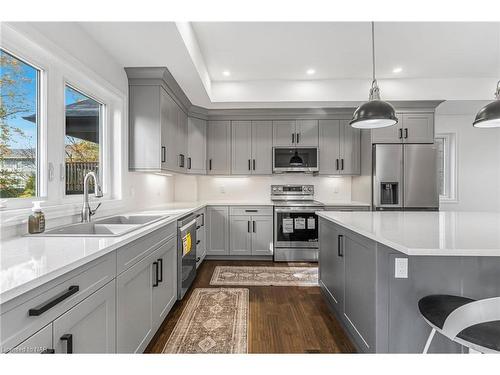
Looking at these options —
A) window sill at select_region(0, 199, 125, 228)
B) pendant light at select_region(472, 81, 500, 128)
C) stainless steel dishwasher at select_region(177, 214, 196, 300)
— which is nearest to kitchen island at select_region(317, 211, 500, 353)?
pendant light at select_region(472, 81, 500, 128)

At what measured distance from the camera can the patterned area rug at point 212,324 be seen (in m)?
1.86

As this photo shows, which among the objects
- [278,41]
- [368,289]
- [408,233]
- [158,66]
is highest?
[278,41]

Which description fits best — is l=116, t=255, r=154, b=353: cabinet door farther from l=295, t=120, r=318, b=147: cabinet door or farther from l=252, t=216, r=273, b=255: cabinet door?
l=295, t=120, r=318, b=147: cabinet door

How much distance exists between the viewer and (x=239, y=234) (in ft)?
13.0

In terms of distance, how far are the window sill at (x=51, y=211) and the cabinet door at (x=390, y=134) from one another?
3581 millimetres

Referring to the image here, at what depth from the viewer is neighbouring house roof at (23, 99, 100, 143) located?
209 cm

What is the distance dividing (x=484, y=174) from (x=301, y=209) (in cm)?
336

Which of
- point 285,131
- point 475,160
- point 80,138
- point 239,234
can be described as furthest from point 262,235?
point 475,160

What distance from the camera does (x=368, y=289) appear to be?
1602 millimetres

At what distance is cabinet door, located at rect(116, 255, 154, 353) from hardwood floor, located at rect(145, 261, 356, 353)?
0.85 ft

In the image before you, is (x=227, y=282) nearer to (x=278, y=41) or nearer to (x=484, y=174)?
(x=278, y=41)

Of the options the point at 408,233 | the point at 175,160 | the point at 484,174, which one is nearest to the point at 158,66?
the point at 175,160

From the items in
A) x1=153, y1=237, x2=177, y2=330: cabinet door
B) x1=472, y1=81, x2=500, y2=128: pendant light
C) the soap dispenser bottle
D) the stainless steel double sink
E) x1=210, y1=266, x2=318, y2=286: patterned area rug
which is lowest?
x1=210, y1=266, x2=318, y2=286: patterned area rug

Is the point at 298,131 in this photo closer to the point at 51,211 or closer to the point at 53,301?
the point at 51,211
